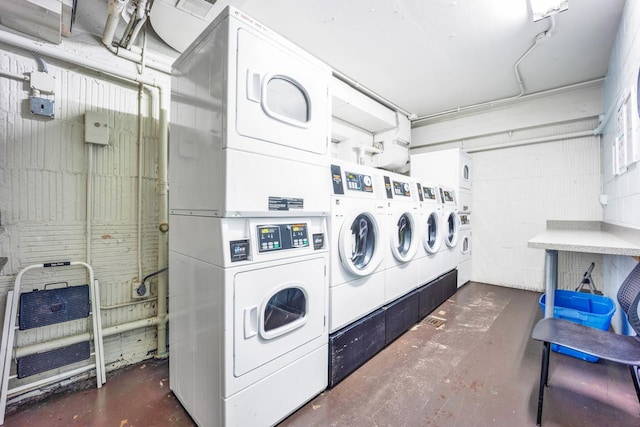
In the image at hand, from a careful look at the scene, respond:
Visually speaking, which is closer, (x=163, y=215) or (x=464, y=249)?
(x=163, y=215)

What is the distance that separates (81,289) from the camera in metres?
1.93

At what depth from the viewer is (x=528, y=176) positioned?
165 inches

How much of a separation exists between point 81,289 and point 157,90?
1.66m

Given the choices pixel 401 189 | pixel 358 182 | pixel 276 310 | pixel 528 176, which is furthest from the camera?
pixel 528 176

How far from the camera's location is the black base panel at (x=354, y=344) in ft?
6.22

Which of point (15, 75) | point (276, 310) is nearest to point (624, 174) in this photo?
point (276, 310)

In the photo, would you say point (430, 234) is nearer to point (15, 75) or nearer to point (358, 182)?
point (358, 182)

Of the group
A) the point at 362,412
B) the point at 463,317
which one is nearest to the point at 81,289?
the point at 362,412

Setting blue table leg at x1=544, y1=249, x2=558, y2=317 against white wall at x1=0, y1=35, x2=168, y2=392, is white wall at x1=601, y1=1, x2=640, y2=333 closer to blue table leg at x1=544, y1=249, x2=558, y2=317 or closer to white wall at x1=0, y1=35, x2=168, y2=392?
blue table leg at x1=544, y1=249, x2=558, y2=317

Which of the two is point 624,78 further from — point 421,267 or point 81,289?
point 81,289

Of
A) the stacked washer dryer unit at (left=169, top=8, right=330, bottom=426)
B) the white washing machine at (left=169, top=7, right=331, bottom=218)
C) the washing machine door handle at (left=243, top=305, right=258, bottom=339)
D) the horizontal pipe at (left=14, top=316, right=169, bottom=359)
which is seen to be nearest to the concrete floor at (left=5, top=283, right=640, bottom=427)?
the stacked washer dryer unit at (left=169, top=8, right=330, bottom=426)

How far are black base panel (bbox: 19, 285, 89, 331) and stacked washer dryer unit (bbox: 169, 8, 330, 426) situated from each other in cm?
72

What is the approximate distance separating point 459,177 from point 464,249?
117cm

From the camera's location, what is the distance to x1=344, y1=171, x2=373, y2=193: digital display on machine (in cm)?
211
